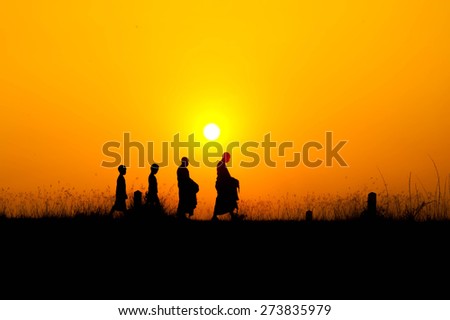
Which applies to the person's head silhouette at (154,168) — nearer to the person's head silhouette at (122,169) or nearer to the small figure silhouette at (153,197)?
the small figure silhouette at (153,197)

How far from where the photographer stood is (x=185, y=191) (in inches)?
826

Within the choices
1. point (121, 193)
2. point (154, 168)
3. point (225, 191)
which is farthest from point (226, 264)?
point (225, 191)

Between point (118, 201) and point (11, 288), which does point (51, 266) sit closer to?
point (11, 288)

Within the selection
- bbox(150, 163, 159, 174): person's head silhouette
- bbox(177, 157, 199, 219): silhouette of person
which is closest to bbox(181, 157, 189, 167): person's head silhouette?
bbox(177, 157, 199, 219): silhouette of person

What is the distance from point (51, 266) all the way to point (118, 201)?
7382mm

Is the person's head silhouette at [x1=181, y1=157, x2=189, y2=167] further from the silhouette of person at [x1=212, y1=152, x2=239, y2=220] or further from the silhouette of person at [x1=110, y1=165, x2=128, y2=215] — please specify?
the silhouette of person at [x1=110, y1=165, x2=128, y2=215]

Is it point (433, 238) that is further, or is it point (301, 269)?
point (433, 238)

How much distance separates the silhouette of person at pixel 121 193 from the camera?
2028 centimetres

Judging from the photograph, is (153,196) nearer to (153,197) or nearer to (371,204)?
→ (153,197)

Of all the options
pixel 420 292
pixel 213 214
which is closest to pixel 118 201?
pixel 213 214

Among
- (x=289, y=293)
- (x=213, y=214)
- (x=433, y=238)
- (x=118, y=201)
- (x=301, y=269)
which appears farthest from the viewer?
(x=213, y=214)

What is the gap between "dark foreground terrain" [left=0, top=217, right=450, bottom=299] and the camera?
1195cm

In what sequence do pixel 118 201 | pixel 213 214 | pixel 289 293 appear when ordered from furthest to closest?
1. pixel 213 214
2. pixel 118 201
3. pixel 289 293

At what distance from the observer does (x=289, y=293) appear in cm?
1182
